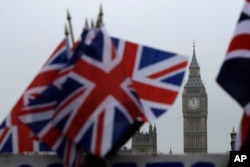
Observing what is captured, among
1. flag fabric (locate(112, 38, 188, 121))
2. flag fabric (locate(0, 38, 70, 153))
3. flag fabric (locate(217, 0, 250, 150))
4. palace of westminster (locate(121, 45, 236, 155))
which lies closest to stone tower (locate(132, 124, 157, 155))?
palace of westminster (locate(121, 45, 236, 155))

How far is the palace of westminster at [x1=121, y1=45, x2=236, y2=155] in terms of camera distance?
132625 mm

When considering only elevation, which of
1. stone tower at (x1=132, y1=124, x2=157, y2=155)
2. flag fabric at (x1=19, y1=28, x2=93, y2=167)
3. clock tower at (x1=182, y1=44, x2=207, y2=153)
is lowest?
flag fabric at (x1=19, y1=28, x2=93, y2=167)

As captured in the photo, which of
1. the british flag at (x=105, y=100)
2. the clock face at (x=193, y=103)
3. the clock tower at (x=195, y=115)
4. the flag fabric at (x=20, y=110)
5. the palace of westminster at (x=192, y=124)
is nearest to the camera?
the british flag at (x=105, y=100)

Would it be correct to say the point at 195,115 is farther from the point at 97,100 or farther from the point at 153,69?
the point at 97,100

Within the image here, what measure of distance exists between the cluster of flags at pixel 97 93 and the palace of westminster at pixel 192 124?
11782cm

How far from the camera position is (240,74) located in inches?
435

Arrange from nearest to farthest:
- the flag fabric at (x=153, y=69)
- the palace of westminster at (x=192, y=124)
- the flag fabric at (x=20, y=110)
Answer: the flag fabric at (x=153, y=69)
the flag fabric at (x=20, y=110)
the palace of westminster at (x=192, y=124)

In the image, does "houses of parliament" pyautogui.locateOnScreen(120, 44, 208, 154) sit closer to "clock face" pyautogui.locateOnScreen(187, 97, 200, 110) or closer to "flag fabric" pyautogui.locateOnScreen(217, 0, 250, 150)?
"clock face" pyautogui.locateOnScreen(187, 97, 200, 110)

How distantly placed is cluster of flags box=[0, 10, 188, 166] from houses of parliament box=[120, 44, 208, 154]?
11820 centimetres

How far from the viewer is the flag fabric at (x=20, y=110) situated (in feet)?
40.8

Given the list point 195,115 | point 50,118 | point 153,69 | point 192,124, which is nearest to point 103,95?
point 50,118

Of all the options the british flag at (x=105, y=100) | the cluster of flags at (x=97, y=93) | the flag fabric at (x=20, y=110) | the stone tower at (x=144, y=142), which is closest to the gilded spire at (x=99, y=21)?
the cluster of flags at (x=97, y=93)

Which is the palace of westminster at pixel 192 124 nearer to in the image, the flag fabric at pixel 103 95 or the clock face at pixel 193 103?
the clock face at pixel 193 103

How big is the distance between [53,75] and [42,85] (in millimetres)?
243
